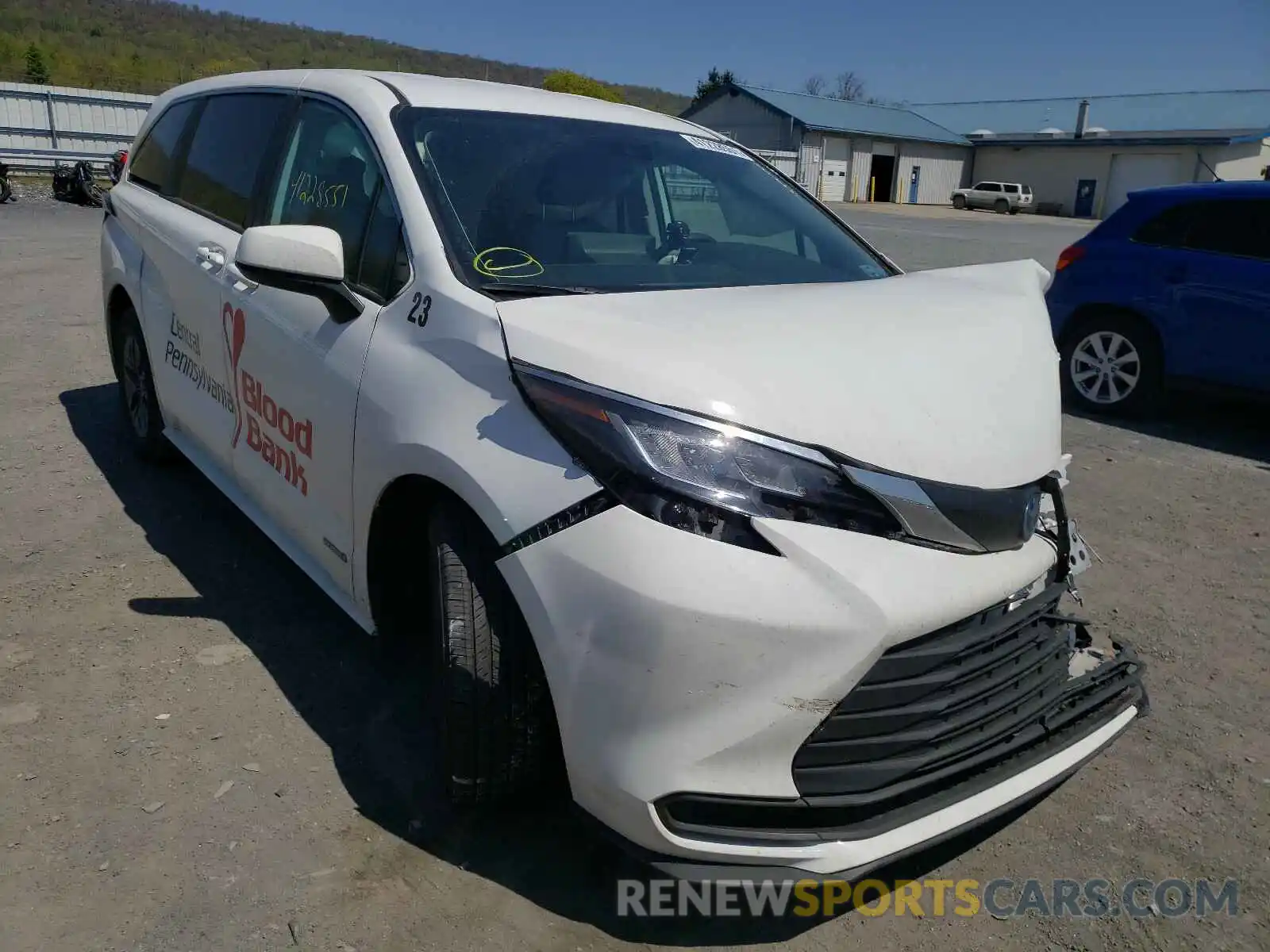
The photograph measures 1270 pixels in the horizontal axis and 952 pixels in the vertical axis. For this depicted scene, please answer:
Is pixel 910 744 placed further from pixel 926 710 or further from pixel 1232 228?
pixel 1232 228

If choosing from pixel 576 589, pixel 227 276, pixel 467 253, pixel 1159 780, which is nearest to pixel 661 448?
pixel 576 589

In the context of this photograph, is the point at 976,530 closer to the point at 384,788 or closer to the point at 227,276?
the point at 384,788

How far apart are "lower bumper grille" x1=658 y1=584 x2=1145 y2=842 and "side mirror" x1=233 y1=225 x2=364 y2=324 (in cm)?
163

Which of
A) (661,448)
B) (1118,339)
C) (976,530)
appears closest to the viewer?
(661,448)

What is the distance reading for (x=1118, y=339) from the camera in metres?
6.99

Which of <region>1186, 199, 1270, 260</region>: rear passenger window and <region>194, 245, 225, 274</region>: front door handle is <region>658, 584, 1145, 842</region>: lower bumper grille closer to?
<region>194, 245, 225, 274</region>: front door handle

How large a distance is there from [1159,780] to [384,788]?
2.19 metres

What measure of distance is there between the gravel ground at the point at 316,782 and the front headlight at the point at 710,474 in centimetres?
101

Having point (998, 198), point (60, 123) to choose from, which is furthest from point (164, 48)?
point (998, 198)

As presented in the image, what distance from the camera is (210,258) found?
3645mm

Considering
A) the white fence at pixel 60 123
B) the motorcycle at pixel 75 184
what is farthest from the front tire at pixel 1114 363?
the white fence at pixel 60 123

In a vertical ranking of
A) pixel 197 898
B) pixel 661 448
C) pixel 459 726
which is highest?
pixel 661 448

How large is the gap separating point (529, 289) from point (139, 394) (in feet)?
10.4

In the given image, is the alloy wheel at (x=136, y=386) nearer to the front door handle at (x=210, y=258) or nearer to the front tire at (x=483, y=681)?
the front door handle at (x=210, y=258)
